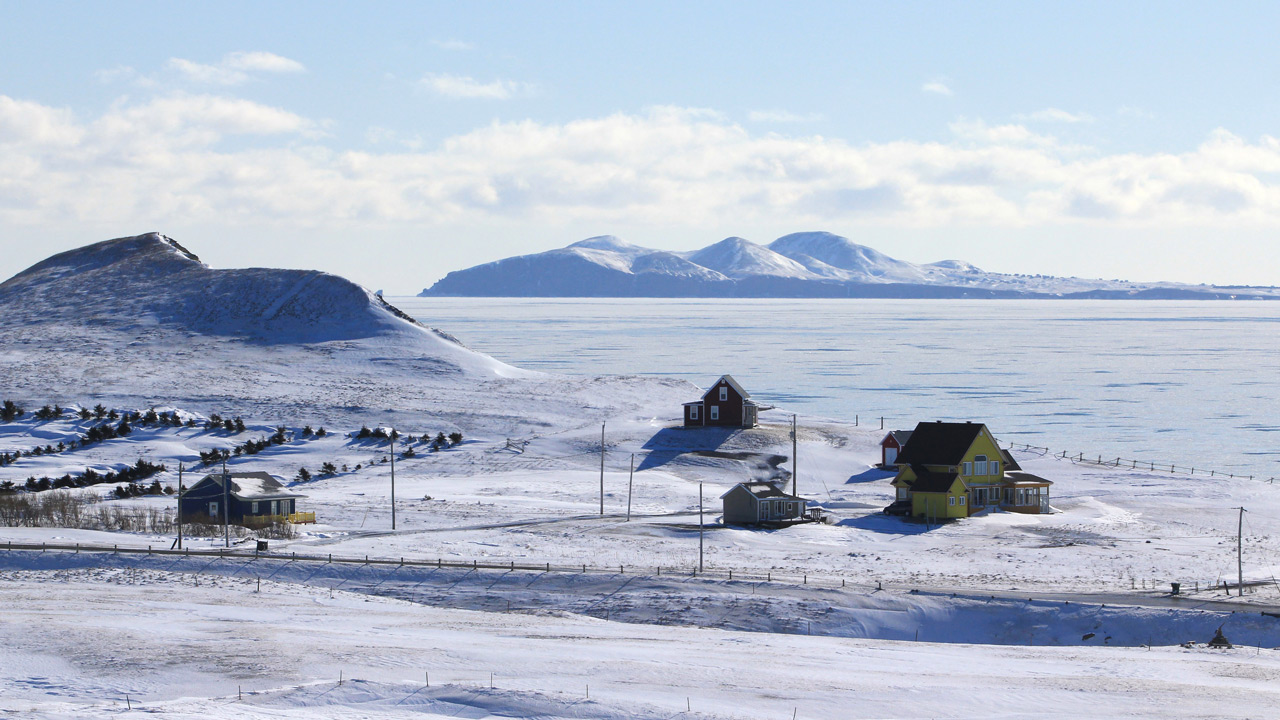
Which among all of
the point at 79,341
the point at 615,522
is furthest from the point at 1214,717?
the point at 79,341

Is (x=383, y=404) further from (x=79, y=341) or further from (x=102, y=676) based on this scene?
(x=102, y=676)

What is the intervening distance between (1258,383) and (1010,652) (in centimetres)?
12080

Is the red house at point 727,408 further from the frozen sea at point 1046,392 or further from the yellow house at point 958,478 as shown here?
the yellow house at point 958,478

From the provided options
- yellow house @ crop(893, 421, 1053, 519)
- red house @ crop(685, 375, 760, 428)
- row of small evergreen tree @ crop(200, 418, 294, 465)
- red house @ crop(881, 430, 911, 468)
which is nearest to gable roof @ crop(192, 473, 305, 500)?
row of small evergreen tree @ crop(200, 418, 294, 465)

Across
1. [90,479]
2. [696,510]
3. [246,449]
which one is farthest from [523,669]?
[246,449]

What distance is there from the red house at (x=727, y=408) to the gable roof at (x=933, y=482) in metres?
26.8

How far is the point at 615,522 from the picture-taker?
2557 inches

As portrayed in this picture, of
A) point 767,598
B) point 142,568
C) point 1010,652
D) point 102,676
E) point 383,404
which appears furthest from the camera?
point 383,404

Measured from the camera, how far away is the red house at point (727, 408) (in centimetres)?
9481

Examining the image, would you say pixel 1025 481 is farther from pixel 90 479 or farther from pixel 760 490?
pixel 90 479

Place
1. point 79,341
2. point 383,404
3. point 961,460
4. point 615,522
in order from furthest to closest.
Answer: point 79,341 → point 383,404 → point 961,460 → point 615,522

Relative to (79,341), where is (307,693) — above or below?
below

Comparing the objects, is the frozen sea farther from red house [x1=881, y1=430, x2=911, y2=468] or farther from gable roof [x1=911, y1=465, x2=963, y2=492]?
gable roof [x1=911, y1=465, x2=963, y2=492]

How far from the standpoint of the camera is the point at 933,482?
68.1 metres
